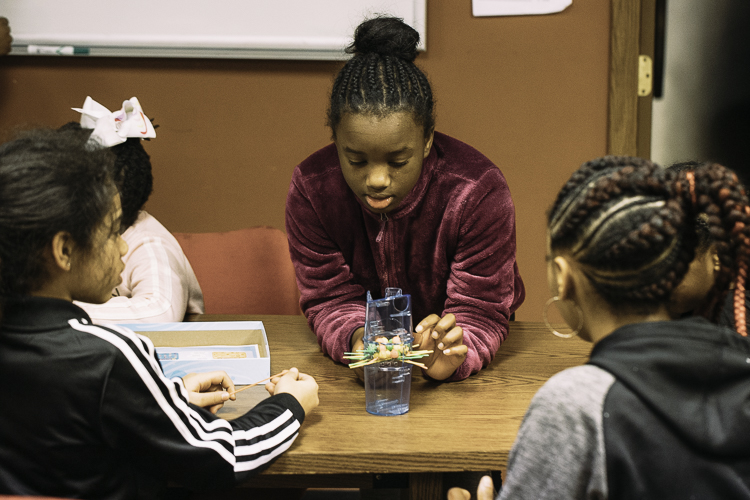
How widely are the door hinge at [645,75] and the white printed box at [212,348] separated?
1.94 m

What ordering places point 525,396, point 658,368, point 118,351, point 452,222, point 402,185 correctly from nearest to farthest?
point 658,368, point 118,351, point 525,396, point 402,185, point 452,222

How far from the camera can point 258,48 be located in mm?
2564

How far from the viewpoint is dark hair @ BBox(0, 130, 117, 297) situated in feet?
3.03

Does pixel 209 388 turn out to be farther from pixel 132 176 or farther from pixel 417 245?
pixel 132 176

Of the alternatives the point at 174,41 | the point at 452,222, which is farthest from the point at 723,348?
the point at 174,41

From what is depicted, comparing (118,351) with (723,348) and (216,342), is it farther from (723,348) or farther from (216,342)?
(723,348)

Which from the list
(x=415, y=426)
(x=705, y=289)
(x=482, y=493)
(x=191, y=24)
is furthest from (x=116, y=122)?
(x=705, y=289)

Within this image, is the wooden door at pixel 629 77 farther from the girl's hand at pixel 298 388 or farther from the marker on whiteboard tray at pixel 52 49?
the marker on whiteboard tray at pixel 52 49

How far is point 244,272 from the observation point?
2271mm

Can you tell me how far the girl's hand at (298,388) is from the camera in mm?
1198

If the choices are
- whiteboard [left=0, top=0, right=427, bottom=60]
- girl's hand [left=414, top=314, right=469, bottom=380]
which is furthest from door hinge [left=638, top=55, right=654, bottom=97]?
girl's hand [left=414, top=314, right=469, bottom=380]

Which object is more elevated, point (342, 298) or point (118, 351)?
point (118, 351)

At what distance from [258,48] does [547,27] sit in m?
1.14

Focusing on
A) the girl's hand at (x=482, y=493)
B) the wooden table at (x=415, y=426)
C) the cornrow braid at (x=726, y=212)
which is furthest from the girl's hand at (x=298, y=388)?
the cornrow braid at (x=726, y=212)
